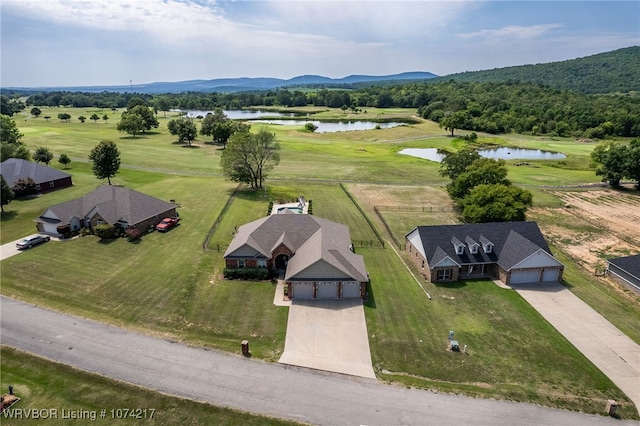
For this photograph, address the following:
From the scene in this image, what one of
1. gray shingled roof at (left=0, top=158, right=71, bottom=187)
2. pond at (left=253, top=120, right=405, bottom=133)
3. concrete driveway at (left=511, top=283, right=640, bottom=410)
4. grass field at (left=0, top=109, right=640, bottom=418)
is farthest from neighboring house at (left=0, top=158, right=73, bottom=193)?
pond at (left=253, top=120, right=405, bottom=133)

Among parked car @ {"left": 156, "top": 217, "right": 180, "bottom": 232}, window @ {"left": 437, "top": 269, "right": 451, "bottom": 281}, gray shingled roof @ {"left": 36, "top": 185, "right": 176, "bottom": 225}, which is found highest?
gray shingled roof @ {"left": 36, "top": 185, "right": 176, "bottom": 225}

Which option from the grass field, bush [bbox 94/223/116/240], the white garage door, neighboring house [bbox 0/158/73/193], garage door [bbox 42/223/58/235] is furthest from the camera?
neighboring house [bbox 0/158/73/193]

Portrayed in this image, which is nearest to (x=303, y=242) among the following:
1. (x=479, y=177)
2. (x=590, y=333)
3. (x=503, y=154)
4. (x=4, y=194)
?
(x=590, y=333)

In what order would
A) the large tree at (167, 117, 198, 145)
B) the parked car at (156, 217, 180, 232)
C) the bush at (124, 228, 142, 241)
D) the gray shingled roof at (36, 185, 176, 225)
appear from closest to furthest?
the bush at (124, 228, 142, 241)
the gray shingled roof at (36, 185, 176, 225)
the parked car at (156, 217, 180, 232)
the large tree at (167, 117, 198, 145)

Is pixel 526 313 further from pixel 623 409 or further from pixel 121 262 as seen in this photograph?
pixel 121 262

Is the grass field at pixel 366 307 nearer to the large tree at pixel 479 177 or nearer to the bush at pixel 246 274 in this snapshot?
the bush at pixel 246 274

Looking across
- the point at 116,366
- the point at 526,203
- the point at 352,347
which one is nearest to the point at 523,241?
the point at 526,203

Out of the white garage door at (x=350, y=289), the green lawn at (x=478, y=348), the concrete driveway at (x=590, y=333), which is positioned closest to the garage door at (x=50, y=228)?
the white garage door at (x=350, y=289)

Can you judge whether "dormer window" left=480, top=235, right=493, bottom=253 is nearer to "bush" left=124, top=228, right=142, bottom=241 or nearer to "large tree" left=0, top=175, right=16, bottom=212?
"bush" left=124, top=228, right=142, bottom=241
